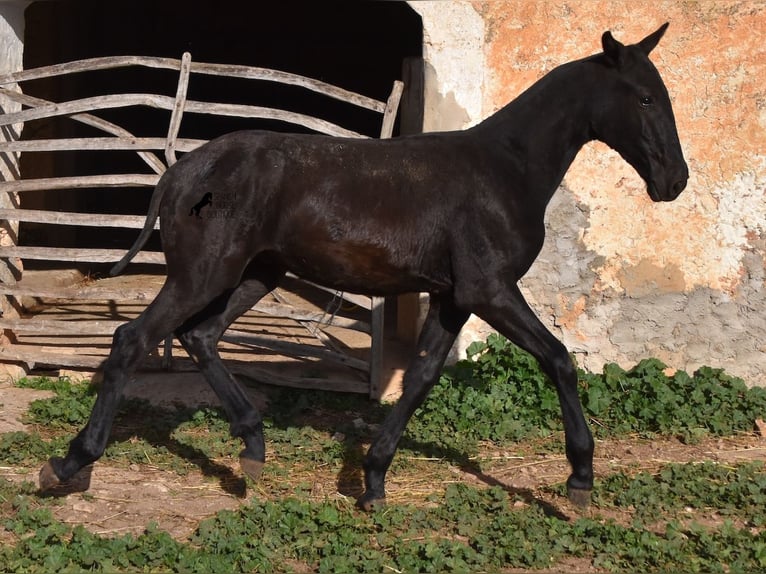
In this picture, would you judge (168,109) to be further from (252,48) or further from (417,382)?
(252,48)

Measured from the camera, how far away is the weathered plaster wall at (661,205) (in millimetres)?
7004

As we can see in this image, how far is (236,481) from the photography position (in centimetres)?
546

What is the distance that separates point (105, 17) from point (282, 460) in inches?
426

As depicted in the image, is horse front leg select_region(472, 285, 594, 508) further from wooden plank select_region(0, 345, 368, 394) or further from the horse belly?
wooden plank select_region(0, 345, 368, 394)

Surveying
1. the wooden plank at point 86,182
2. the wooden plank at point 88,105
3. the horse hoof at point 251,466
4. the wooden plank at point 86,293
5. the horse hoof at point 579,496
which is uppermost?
the wooden plank at point 88,105

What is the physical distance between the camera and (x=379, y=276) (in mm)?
4848

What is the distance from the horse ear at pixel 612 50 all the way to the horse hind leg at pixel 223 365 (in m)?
2.13

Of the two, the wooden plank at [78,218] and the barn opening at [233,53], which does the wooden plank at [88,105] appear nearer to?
the wooden plank at [78,218]

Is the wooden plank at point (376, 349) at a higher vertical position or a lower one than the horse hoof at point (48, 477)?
higher

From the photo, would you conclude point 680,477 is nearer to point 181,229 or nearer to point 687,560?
point 687,560

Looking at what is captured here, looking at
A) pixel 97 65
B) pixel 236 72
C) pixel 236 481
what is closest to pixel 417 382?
pixel 236 481

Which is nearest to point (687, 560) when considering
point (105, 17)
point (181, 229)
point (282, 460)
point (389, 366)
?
point (282, 460)

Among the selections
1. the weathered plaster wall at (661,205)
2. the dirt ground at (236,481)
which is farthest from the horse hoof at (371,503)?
the weathered plaster wall at (661,205)

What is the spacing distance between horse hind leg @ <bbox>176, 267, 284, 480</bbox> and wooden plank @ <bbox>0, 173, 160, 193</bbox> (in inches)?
69.0
